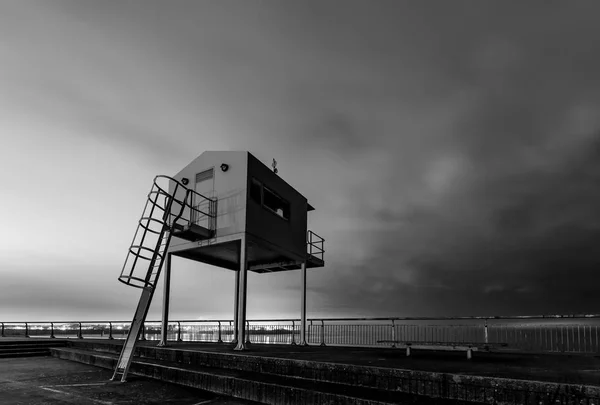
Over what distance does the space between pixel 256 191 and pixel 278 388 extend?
8909mm

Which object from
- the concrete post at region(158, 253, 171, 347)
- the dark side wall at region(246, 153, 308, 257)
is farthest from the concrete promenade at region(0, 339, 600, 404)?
the dark side wall at region(246, 153, 308, 257)

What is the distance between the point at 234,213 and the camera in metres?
14.2

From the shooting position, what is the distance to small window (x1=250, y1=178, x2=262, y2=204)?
1489 cm

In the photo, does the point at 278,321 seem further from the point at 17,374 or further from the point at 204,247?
the point at 17,374

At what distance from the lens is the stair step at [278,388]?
6219 millimetres

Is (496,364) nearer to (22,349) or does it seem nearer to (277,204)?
(277,204)

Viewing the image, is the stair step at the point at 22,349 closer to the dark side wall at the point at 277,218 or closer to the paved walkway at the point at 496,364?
the dark side wall at the point at 277,218

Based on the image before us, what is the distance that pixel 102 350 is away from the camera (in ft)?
52.5

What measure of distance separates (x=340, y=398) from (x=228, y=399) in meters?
2.71

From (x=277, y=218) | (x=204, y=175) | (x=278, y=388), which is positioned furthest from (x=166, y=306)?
(x=278, y=388)

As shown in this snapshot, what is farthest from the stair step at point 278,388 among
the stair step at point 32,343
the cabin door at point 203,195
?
the stair step at point 32,343

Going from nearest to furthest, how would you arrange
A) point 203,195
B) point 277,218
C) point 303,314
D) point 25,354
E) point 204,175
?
point 203,195 → point 204,175 → point 277,218 → point 25,354 → point 303,314

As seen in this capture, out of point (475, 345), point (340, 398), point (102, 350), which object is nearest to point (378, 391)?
point (340, 398)

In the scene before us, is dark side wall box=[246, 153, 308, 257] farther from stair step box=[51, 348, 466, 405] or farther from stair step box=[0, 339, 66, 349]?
stair step box=[0, 339, 66, 349]
